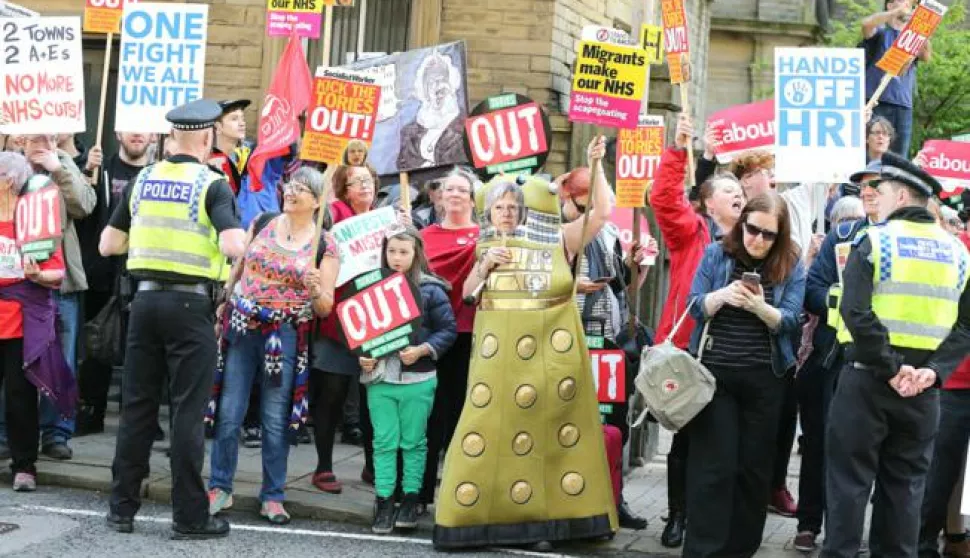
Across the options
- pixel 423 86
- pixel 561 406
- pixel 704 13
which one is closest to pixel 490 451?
pixel 561 406

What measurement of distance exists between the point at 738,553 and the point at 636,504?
166 centimetres

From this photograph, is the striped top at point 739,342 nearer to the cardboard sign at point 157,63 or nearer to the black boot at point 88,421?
the cardboard sign at point 157,63

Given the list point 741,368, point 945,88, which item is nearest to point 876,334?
point 741,368

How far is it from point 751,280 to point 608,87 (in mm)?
1840

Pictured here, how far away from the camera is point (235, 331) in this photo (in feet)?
28.5

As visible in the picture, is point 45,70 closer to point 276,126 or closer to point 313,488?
point 276,126

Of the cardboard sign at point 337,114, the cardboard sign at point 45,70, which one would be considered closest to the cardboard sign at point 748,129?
the cardboard sign at point 337,114

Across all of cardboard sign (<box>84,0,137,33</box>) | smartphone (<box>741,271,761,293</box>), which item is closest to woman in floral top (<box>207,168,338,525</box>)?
smartphone (<box>741,271,761,293</box>)

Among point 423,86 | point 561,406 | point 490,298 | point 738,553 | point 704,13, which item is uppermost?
point 704,13

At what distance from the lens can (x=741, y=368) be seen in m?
7.90

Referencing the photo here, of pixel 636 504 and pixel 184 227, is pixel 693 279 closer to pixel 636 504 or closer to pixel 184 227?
pixel 636 504

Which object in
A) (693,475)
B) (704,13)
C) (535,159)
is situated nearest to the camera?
(693,475)

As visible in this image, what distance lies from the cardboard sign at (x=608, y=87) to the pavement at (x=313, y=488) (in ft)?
7.50

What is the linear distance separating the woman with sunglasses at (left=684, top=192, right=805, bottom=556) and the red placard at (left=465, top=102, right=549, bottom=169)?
166 cm
